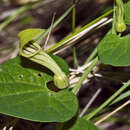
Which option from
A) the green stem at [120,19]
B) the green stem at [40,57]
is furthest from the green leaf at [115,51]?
the green stem at [40,57]

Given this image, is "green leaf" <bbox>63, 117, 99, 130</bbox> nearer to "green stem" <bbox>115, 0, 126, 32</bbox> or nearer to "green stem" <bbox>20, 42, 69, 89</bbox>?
"green stem" <bbox>20, 42, 69, 89</bbox>

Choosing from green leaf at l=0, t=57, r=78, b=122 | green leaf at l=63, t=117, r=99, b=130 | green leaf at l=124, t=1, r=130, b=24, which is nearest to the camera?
green leaf at l=0, t=57, r=78, b=122

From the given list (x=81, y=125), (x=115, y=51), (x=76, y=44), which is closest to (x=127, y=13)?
(x=115, y=51)

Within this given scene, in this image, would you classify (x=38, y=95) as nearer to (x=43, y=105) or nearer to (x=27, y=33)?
(x=43, y=105)

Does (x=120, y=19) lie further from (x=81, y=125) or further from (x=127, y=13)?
(x=81, y=125)

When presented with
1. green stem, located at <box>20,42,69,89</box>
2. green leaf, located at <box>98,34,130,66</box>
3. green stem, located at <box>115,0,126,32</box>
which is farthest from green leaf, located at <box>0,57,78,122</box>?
green stem, located at <box>115,0,126,32</box>

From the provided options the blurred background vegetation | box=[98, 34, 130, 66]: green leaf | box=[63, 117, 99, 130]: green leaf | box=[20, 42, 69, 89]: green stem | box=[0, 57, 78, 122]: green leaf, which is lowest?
the blurred background vegetation

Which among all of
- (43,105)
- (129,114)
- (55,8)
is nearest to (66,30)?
(55,8)
